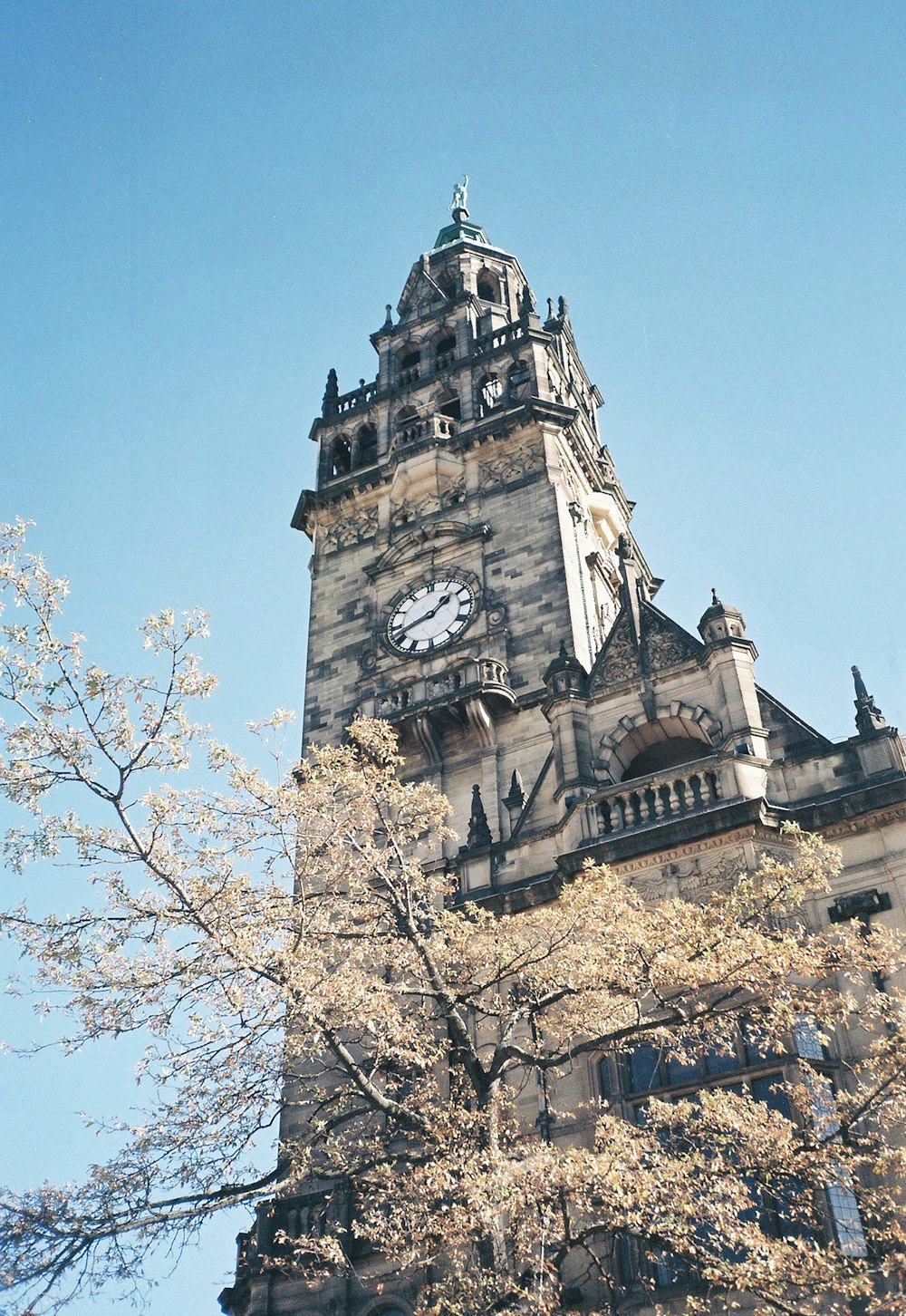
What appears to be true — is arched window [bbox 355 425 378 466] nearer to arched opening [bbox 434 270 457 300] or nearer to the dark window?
arched opening [bbox 434 270 457 300]

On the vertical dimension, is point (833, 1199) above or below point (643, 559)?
below

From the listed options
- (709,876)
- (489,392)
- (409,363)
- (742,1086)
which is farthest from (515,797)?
(409,363)

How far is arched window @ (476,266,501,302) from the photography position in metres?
39.9

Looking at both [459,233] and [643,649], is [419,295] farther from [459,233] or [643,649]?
[643,649]

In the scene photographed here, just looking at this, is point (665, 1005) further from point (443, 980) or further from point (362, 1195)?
point (362, 1195)

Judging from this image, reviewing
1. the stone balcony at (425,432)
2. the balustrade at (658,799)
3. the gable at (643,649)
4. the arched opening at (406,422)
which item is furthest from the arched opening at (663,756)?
the arched opening at (406,422)

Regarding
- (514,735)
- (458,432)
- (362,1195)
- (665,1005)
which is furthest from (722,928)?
(458,432)

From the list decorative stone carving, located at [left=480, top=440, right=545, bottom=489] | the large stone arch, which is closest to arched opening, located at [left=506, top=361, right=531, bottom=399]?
decorative stone carving, located at [left=480, top=440, right=545, bottom=489]

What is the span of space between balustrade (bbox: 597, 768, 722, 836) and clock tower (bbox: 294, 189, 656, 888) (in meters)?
1.22

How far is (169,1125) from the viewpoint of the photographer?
46.2 feet

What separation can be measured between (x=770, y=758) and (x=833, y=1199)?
7544mm

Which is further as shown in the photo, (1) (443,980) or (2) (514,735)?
(2) (514,735)

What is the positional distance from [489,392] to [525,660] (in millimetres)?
10346

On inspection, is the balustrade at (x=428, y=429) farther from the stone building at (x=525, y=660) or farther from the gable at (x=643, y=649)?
the gable at (x=643, y=649)
